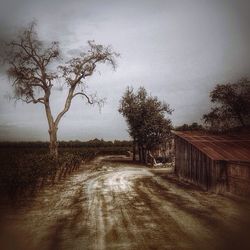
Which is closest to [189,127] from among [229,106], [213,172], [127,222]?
[229,106]

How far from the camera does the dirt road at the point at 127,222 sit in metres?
8.39

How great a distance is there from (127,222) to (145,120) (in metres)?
29.9

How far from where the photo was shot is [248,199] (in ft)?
47.4

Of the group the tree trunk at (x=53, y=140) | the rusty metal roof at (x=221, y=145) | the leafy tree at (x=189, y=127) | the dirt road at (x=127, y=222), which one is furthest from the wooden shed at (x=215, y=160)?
the leafy tree at (x=189, y=127)

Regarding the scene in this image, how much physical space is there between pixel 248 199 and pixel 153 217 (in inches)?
227

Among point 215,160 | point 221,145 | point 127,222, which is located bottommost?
point 127,222

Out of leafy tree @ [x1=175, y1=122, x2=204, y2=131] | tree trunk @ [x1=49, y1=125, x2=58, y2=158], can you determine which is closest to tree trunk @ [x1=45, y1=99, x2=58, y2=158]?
tree trunk @ [x1=49, y1=125, x2=58, y2=158]

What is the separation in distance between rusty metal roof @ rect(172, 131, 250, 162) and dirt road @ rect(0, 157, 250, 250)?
2.43 metres

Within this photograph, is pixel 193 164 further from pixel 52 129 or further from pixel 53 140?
pixel 52 129

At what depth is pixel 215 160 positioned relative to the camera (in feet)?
55.7

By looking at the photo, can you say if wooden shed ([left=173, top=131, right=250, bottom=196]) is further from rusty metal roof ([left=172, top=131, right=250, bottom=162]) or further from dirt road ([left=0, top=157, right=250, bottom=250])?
dirt road ([left=0, top=157, right=250, bottom=250])

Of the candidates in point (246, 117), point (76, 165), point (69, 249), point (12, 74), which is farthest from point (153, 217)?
point (246, 117)

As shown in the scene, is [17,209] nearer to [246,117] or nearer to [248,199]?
[248,199]

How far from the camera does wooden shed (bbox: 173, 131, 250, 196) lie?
15594 mm
